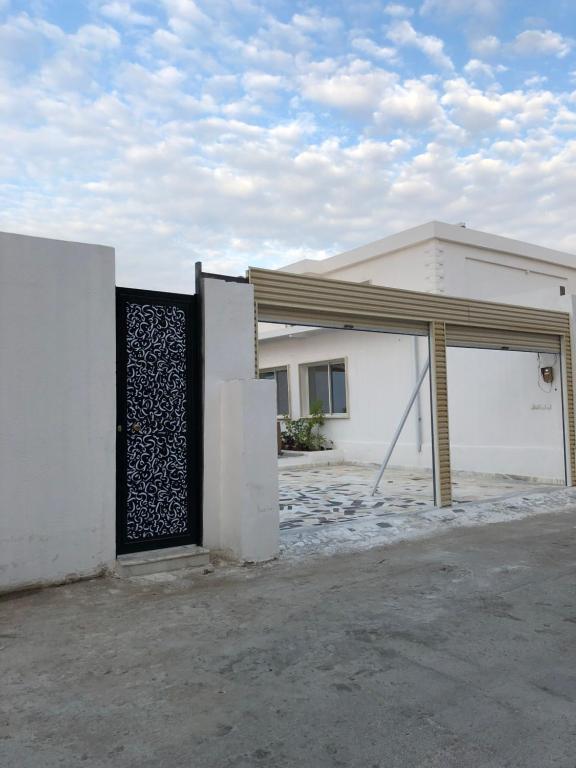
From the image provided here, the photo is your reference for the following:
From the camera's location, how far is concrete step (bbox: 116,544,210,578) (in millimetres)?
4895

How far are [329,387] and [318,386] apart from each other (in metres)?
0.57

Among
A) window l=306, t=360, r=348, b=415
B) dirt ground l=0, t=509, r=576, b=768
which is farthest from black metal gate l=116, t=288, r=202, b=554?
window l=306, t=360, r=348, b=415

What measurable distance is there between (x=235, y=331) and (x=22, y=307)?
196 cm

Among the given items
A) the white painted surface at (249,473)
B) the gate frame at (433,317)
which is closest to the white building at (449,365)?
the gate frame at (433,317)

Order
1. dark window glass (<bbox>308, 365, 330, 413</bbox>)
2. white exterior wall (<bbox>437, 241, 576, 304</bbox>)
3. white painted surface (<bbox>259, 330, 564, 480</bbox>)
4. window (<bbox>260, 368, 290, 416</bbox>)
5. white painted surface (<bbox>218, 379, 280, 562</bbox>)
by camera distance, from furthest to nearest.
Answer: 1. window (<bbox>260, 368, 290, 416</bbox>)
2. dark window glass (<bbox>308, 365, 330, 413</bbox>)
3. white exterior wall (<bbox>437, 241, 576, 304</bbox>)
4. white painted surface (<bbox>259, 330, 564, 480</bbox>)
5. white painted surface (<bbox>218, 379, 280, 562</bbox>)

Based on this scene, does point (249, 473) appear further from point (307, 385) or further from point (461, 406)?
point (307, 385)

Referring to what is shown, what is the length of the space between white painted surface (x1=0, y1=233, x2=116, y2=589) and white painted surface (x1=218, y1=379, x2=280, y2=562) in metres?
1.06

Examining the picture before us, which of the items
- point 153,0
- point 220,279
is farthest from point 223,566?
point 153,0

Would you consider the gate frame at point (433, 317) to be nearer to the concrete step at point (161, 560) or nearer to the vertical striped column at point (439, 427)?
the vertical striped column at point (439, 427)

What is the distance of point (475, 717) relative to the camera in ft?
8.52

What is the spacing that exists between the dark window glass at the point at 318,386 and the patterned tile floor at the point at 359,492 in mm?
2706

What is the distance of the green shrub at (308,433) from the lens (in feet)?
50.1

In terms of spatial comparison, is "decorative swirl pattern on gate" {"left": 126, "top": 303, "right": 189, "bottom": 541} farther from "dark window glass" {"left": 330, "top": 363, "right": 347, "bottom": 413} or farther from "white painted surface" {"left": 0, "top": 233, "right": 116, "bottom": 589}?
"dark window glass" {"left": 330, "top": 363, "right": 347, "bottom": 413}

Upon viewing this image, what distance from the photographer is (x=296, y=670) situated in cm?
311
